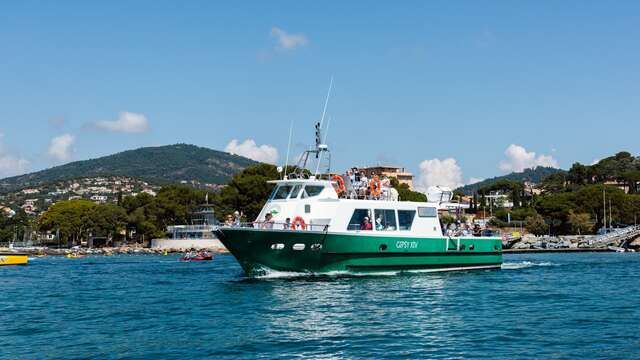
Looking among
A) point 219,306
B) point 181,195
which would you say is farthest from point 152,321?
point 181,195

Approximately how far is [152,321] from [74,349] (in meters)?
4.78

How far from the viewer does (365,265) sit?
36.7 m

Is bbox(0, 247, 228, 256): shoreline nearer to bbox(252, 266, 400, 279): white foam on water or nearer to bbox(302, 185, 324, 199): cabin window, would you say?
bbox(302, 185, 324, 199): cabin window

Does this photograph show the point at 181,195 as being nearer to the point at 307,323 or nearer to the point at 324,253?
the point at 324,253

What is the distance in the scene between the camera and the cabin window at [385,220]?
125ft

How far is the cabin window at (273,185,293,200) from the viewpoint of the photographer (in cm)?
3788

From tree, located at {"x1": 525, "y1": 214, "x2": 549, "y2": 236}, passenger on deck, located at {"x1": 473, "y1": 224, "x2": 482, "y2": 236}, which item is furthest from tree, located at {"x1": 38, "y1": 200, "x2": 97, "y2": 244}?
passenger on deck, located at {"x1": 473, "y1": 224, "x2": 482, "y2": 236}

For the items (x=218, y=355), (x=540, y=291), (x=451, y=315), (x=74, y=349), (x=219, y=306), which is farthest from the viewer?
(x=540, y=291)

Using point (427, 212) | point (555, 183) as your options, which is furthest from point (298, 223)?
point (555, 183)

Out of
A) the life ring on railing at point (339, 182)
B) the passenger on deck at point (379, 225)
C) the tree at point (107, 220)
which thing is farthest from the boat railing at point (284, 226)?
the tree at point (107, 220)

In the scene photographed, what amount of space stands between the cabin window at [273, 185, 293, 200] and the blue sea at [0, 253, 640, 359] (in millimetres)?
4644

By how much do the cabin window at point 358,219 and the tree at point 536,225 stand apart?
102m

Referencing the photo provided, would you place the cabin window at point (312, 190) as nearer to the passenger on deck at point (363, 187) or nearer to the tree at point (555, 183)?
the passenger on deck at point (363, 187)

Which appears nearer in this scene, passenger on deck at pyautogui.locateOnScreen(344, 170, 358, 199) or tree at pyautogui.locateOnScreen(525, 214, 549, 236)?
passenger on deck at pyautogui.locateOnScreen(344, 170, 358, 199)
